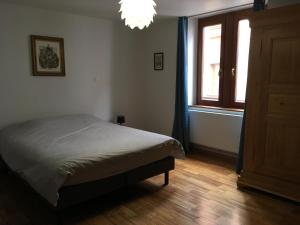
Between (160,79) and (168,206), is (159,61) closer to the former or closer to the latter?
(160,79)

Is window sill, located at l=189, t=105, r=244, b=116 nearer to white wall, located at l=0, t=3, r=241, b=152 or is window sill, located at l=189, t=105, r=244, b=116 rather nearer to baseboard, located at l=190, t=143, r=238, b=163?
white wall, located at l=0, t=3, r=241, b=152

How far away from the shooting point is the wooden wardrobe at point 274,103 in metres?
2.45

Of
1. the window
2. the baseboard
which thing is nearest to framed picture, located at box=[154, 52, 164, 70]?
the window

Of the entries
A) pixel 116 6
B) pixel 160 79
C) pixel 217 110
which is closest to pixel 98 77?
pixel 160 79

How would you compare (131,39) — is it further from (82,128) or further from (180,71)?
(82,128)

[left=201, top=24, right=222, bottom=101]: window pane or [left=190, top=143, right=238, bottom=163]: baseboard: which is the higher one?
[left=201, top=24, right=222, bottom=101]: window pane

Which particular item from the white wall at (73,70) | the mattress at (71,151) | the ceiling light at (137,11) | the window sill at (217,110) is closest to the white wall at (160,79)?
the white wall at (73,70)

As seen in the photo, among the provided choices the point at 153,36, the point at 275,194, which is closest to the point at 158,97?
the point at 153,36

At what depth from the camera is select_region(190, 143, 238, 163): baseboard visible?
12.6ft

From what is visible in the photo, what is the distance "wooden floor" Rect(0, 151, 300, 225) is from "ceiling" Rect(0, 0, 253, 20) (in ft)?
7.28

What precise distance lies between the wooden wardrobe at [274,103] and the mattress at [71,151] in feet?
2.90

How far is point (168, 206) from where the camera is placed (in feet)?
8.42

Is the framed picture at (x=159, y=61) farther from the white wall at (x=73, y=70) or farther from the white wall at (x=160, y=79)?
the white wall at (x=73, y=70)

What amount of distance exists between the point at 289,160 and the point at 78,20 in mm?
3392
